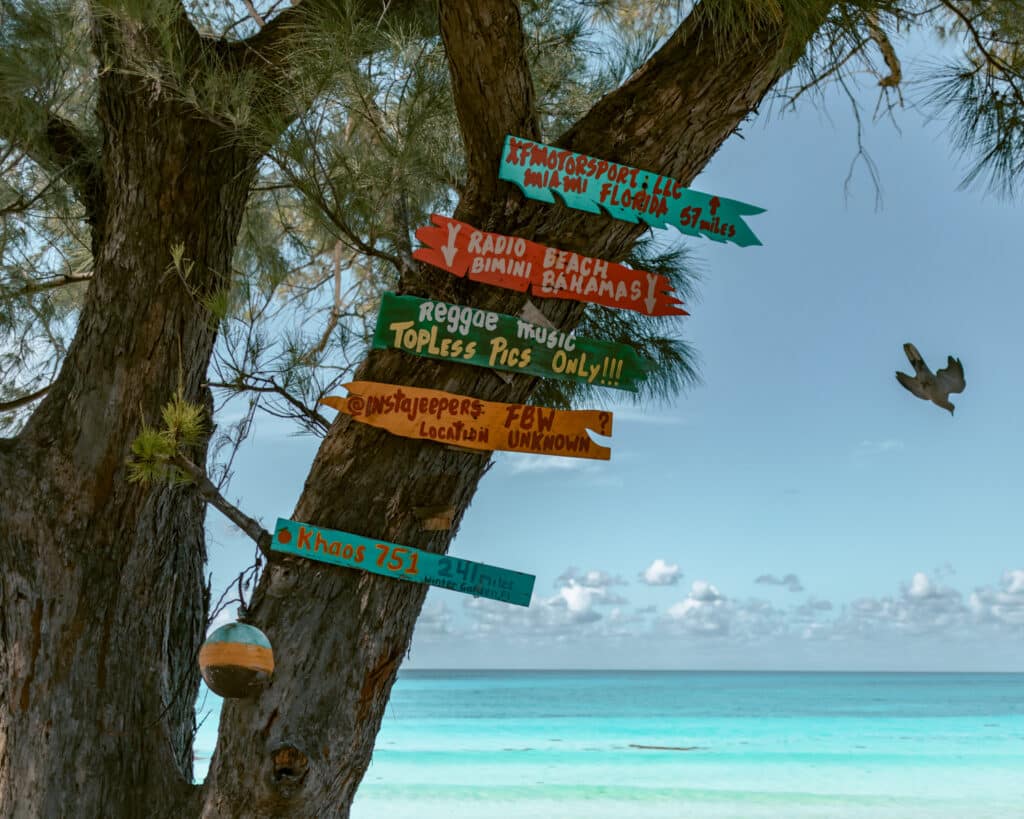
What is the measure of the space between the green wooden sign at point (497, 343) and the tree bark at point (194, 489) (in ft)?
0.13

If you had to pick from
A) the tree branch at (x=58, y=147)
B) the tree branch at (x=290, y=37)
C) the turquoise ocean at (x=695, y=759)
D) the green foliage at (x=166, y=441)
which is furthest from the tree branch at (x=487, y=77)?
the turquoise ocean at (x=695, y=759)

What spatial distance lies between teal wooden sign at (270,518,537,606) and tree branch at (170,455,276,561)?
32 mm

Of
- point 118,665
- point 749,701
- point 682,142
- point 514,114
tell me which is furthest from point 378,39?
point 749,701

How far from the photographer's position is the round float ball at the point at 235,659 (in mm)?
1483

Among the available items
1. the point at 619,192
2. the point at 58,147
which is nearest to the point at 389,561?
the point at 619,192

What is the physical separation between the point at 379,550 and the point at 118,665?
820 mm

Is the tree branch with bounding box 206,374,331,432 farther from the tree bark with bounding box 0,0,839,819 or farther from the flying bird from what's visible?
the flying bird

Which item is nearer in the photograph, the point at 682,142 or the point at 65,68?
the point at 682,142

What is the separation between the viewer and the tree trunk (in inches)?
83.7

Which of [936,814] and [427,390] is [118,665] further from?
[936,814]

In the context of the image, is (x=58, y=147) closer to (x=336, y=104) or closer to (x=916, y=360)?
(x=336, y=104)

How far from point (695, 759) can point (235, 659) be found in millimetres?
11182

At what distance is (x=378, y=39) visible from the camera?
212 centimetres

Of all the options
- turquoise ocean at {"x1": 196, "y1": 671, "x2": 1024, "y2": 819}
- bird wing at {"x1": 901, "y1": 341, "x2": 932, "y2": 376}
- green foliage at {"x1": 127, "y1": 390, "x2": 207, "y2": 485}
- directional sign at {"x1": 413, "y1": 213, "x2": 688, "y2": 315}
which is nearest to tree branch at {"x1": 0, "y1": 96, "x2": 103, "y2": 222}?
green foliage at {"x1": 127, "y1": 390, "x2": 207, "y2": 485}
